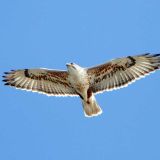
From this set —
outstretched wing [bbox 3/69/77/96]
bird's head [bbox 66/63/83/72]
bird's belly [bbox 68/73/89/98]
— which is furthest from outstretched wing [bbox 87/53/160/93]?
outstretched wing [bbox 3/69/77/96]

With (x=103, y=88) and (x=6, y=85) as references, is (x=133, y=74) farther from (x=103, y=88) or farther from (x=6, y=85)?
(x=6, y=85)

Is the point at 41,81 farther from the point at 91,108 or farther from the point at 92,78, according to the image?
the point at 91,108

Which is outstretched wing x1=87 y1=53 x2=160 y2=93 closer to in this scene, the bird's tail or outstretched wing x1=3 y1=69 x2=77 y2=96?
the bird's tail

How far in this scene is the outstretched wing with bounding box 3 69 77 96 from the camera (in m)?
22.4

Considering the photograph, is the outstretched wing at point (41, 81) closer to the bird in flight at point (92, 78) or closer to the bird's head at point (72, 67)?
the bird in flight at point (92, 78)

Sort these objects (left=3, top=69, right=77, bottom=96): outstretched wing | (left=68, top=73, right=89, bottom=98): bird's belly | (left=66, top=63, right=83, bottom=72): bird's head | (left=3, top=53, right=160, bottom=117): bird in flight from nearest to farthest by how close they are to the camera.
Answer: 1. (left=66, top=63, right=83, bottom=72): bird's head
2. (left=68, top=73, right=89, bottom=98): bird's belly
3. (left=3, top=53, right=160, bottom=117): bird in flight
4. (left=3, top=69, right=77, bottom=96): outstretched wing

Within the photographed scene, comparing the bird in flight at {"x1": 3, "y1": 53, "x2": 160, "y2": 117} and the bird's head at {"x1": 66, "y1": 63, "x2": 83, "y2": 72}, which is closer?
the bird's head at {"x1": 66, "y1": 63, "x2": 83, "y2": 72}

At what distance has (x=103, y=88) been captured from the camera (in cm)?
2227

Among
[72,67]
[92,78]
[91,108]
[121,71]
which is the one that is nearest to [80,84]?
[92,78]

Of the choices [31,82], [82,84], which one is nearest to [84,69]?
[82,84]

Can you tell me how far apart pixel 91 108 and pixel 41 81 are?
5.53 feet

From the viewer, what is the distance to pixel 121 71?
22.3 meters

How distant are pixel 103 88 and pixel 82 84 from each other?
A: 69cm

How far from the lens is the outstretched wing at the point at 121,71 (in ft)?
72.2
